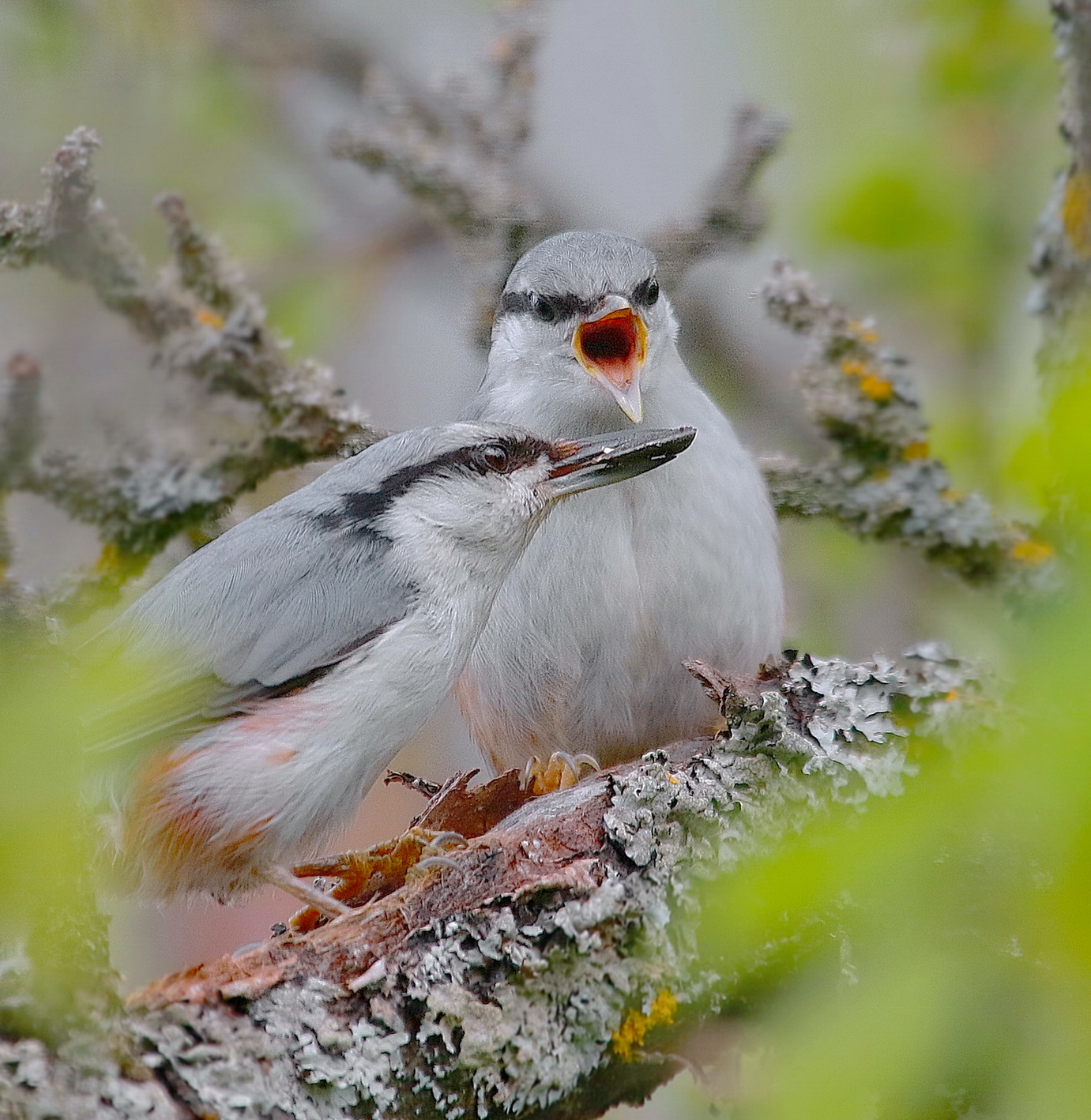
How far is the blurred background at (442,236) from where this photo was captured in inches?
111

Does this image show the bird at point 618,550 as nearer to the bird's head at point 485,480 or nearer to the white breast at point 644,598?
the white breast at point 644,598

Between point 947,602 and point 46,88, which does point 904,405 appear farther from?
point 46,88

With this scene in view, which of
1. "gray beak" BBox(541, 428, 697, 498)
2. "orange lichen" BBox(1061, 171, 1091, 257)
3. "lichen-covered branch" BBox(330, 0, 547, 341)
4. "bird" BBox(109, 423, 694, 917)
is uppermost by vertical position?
"lichen-covered branch" BBox(330, 0, 547, 341)

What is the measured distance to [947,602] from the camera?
3.02m

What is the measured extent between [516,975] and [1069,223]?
6.68 ft

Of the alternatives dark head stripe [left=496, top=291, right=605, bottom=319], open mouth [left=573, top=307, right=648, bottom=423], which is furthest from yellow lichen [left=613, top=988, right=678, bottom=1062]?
dark head stripe [left=496, top=291, right=605, bottom=319]

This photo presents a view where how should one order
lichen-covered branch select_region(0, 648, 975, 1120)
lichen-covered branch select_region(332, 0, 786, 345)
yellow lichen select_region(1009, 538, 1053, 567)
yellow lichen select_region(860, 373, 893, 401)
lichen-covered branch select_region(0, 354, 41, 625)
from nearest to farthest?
lichen-covered branch select_region(0, 648, 975, 1120)
lichen-covered branch select_region(0, 354, 41, 625)
yellow lichen select_region(1009, 538, 1053, 567)
yellow lichen select_region(860, 373, 893, 401)
lichen-covered branch select_region(332, 0, 786, 345)

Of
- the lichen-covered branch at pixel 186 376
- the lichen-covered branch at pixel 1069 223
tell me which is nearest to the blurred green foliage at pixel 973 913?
the lichen-covered branch at pixel 1069 223

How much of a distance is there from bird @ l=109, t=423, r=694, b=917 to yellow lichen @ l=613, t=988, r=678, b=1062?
50 cm

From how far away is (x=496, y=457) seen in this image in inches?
85.4

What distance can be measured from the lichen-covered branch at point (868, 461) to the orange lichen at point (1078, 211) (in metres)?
0.46

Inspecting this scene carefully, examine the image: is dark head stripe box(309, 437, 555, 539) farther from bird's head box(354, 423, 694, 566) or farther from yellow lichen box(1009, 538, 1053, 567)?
yellow lichen box(1009, 538, 1053, 567)

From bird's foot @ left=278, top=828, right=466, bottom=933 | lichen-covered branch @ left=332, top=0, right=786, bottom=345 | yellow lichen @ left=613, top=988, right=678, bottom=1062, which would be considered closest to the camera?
yellow lichen @ left=613, top=988, right=678, bottom=1062

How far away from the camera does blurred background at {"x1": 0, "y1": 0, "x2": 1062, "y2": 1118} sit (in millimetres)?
2822
